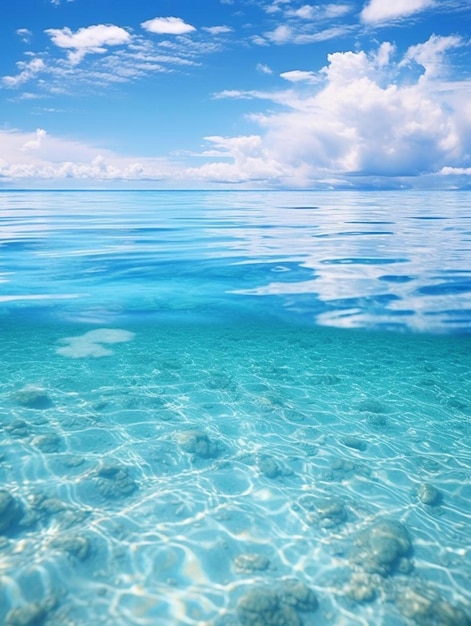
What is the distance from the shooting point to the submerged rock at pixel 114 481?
6727 mm

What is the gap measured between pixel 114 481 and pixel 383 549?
172 inches

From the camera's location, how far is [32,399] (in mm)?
9781

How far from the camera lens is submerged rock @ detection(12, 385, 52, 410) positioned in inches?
381

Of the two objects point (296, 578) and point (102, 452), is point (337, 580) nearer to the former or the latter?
point (296, 578)

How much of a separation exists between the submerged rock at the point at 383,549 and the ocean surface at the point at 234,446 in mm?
23

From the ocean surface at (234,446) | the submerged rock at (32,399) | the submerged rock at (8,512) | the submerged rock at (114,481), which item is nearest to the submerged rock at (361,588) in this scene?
the ocean surface at (234,446)

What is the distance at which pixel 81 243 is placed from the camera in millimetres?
27156

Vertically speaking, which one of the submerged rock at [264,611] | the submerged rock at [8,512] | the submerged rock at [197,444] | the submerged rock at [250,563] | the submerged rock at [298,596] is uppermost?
the submerged rock at [8,512]

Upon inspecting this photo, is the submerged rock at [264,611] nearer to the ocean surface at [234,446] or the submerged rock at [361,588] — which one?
the ocean surface at [234,446]

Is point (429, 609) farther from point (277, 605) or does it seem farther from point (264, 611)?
point (264, 611)

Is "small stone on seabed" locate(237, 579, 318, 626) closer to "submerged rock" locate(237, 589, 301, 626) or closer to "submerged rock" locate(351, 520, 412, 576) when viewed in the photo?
"submerged rock" locate(237, 589, 301, 626)

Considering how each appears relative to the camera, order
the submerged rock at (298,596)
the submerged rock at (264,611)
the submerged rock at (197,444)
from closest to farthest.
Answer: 1. the submerged rock at (264,611)
2. the submerged rock at (298,596)
3. the submerged rock at (197,444)

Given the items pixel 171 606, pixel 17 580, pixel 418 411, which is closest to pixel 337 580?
pixel 171 606

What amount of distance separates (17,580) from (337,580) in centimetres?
403
